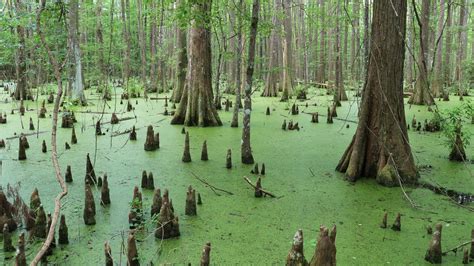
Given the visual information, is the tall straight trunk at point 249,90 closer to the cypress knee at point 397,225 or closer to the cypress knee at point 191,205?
the cypress knee at point 191,205

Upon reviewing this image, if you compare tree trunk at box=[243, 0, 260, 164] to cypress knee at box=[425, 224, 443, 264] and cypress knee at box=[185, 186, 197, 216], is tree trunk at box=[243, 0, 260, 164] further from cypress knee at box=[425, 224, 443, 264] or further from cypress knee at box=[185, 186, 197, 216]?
cypress knee at box=[425, 224, 443, 264]

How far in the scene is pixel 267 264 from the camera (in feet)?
9.17

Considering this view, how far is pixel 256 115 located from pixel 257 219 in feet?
22.2

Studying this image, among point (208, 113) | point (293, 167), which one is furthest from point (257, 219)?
point (208, 113)

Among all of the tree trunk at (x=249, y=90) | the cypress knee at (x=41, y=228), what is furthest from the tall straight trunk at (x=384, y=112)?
the cypress knee at (x=41, y=228)

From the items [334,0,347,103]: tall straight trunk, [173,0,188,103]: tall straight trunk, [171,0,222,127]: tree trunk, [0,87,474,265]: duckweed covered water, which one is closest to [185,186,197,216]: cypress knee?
[0,87,474,265]: duckweed covered water

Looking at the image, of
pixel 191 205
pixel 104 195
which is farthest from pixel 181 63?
pixel 191 205

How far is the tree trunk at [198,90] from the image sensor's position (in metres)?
8.47

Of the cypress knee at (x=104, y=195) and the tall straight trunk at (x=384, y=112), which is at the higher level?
the tall straight trunk at (x=384, y=112)

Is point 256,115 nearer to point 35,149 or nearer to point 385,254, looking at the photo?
point 35,149

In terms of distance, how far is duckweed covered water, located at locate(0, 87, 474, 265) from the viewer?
2.97 metres

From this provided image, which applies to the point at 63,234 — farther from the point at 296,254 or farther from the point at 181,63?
the point at 181,63

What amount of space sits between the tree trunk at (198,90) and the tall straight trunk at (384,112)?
4.06m

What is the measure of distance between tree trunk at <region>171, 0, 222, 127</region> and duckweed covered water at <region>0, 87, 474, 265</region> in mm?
1209
